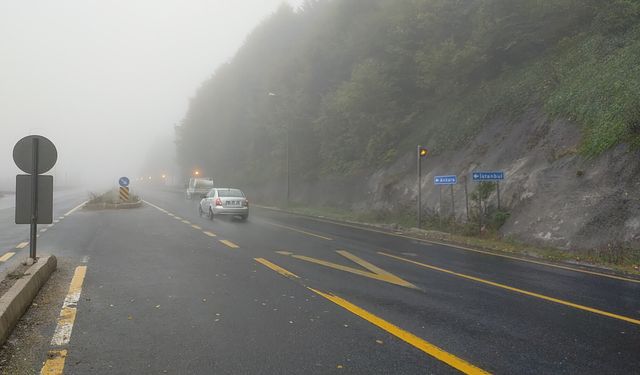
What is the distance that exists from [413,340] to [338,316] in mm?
1103

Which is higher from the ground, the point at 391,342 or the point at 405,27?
the point at 405,27

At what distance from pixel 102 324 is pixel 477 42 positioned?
22265mm

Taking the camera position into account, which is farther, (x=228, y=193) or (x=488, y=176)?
(x=228, y=193)

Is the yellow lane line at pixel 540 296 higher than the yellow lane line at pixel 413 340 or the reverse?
the reverse

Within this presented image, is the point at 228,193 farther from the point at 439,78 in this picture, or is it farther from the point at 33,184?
the point at 33,184

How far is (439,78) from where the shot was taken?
80.7 feet

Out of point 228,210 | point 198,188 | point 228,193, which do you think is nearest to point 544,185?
point 228,210

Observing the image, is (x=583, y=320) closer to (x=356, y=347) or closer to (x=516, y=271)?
(x=356, y=347)

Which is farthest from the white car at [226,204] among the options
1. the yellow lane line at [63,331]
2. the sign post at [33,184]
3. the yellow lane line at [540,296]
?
the yellow lane line at [63,331]

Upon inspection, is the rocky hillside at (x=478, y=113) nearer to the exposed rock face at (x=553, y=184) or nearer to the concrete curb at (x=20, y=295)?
the exposed rock face at (x=553, y=184)

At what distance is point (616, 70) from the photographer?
51.1 feet

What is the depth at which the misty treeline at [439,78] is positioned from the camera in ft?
54.2

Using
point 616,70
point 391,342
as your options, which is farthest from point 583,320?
point 616,70

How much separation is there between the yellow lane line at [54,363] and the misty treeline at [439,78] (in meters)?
14.5
